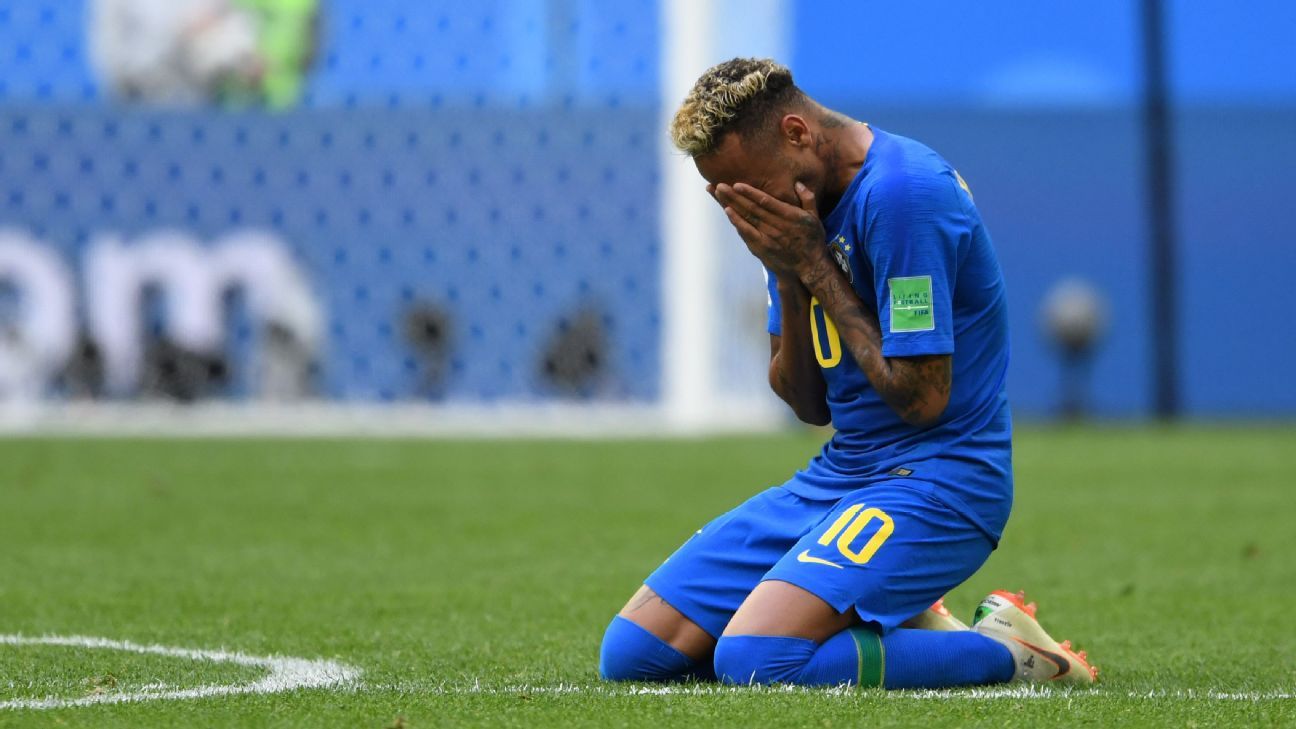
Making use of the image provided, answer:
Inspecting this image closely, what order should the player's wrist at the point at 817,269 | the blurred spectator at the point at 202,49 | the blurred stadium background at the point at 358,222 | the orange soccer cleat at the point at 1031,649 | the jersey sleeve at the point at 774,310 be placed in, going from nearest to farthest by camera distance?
1. the player's wrist at the point at 817,269
2. the orange soccer cleat at the point at 1031,649
3. the jersey sleeve at the point at 774,310
4. the blurred stadium background at the point at 358,222
5. the blurred spectator at the point at 202,49

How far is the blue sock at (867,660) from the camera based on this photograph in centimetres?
410

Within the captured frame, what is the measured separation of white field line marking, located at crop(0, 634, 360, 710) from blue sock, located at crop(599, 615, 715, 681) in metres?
0.56

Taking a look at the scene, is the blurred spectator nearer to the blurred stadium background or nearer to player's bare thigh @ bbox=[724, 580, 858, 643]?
the blurred stadium background

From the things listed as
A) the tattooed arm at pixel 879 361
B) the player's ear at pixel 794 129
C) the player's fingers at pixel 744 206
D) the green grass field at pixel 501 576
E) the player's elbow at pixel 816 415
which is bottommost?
the green grass field at pixel 501 576

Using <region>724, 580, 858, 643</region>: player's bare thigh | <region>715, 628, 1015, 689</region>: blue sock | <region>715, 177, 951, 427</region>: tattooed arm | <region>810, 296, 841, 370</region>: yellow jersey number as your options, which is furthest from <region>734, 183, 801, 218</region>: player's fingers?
<region>715, 628, 1015, 689</region>: blue sock

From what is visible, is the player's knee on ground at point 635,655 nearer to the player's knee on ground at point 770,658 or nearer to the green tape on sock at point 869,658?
the player's knee on ground at point 770,658

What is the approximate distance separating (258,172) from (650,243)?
317cm

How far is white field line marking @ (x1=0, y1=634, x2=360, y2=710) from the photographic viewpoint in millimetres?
3922

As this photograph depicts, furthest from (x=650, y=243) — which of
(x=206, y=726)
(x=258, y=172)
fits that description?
(x=206, y=726)

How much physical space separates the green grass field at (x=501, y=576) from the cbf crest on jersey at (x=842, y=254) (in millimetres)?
903

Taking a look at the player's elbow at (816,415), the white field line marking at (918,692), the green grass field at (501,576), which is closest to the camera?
the green grass field at (501,576)

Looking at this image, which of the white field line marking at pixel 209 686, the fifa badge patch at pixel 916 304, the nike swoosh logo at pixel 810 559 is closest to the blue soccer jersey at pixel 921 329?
the fifa badge patch at pixel 916 304

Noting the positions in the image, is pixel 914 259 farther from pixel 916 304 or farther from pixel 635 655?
pixel 635 655

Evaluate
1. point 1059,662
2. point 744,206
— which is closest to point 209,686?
point 744,206
